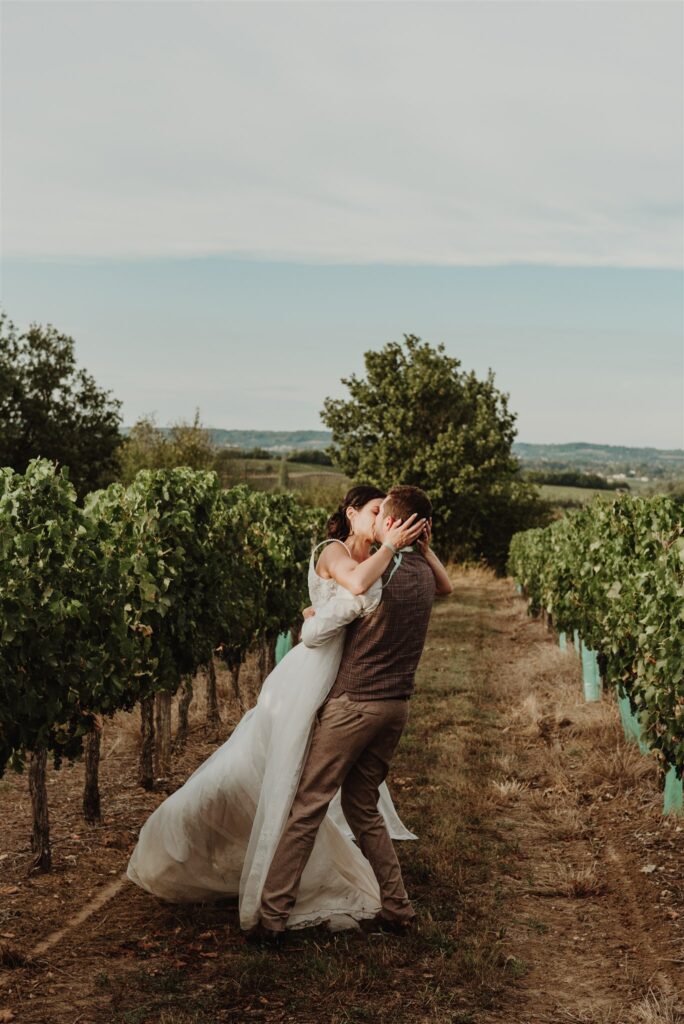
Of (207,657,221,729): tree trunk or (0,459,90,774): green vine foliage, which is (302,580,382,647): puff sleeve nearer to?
(0,459,90,774): green vine foliage

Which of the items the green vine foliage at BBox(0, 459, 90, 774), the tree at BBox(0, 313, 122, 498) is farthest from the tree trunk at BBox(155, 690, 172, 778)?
the tree at BBox(0, 313, 122, 498)

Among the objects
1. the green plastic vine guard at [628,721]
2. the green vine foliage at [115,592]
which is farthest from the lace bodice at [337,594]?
the green plastic vine guard at [628,721]

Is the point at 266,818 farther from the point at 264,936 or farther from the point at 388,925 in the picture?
the point at 388,925

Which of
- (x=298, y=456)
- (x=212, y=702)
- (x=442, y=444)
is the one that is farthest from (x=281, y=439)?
(x=212, y=702)

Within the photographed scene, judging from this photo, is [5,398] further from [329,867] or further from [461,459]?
[329,867]

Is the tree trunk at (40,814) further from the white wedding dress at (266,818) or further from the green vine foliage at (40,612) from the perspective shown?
the white wedding dress at (266,818)

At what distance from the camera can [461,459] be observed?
140 ft

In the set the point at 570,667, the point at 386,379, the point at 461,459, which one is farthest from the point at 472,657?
the point at 386,379

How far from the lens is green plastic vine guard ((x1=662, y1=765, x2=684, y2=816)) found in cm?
724

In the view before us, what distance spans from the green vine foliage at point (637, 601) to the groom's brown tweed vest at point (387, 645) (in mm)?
2351

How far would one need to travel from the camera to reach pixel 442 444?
1668 inches

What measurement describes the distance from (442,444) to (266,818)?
38.1 m

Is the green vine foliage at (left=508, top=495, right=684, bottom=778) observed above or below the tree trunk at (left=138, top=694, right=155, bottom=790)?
above

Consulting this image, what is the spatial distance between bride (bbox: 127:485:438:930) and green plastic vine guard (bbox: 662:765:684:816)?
288 centimetres
